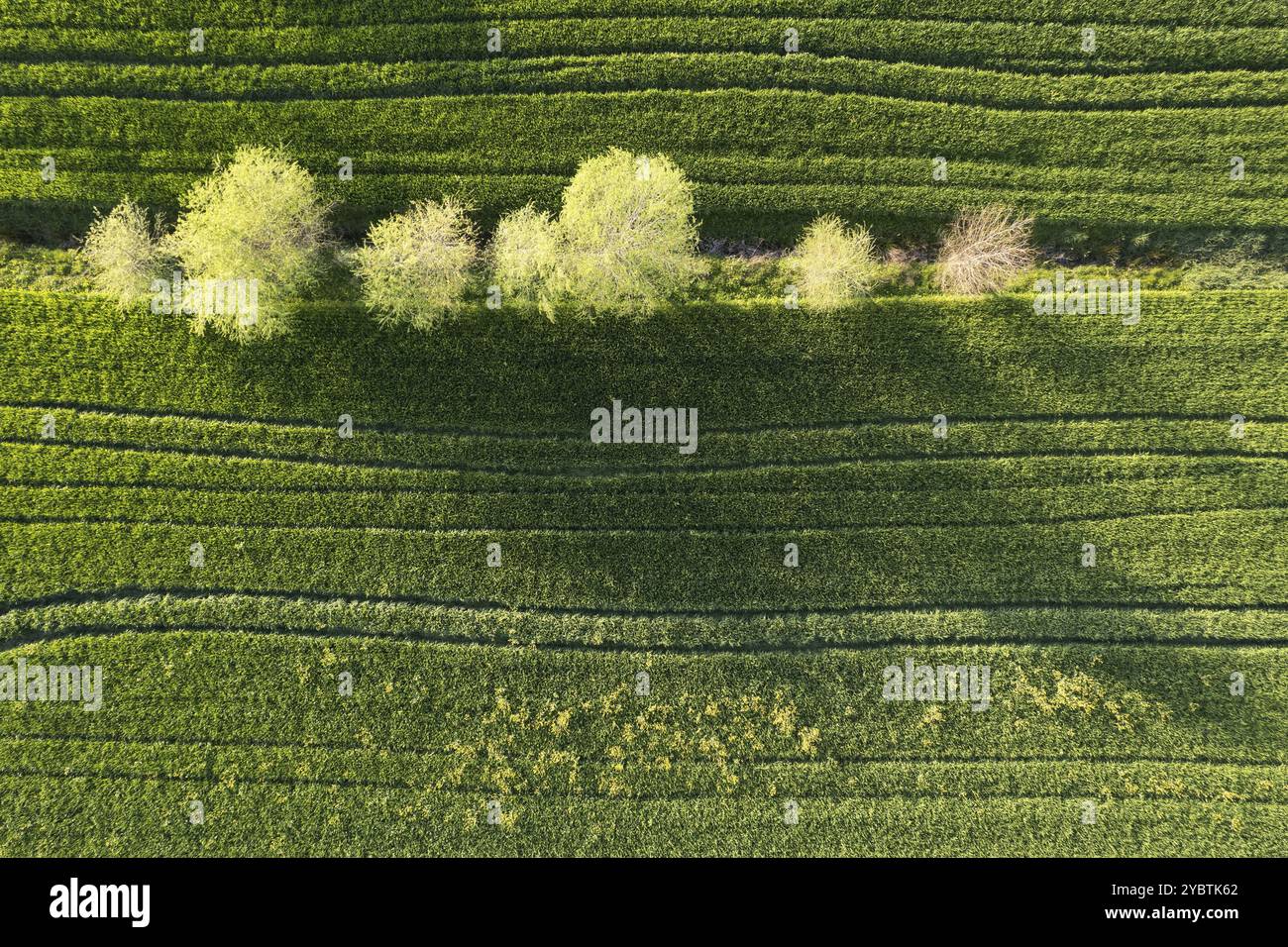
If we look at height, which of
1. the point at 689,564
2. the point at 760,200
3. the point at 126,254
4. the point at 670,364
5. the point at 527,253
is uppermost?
the point at 760,200

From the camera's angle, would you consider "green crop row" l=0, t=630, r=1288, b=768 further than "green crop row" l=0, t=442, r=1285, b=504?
No

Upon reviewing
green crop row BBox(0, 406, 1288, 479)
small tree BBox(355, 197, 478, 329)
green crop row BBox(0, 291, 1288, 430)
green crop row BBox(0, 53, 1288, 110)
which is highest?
green crop row BBox(0, 53, 1288, 110)

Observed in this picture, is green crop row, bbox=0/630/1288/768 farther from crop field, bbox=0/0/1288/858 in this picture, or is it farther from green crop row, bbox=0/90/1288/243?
green crop row, bbox=0/90/1288/243

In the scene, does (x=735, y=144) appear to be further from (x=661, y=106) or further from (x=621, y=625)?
(x=621, y=625)

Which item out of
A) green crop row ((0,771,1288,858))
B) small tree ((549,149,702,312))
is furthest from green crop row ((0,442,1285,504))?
green crop row ((0,771,1288,858))

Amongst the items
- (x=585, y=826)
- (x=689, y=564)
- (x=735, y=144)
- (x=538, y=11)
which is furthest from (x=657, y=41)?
(x=585, y=826)

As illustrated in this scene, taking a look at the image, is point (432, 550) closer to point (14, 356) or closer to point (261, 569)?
point (261, 569)
